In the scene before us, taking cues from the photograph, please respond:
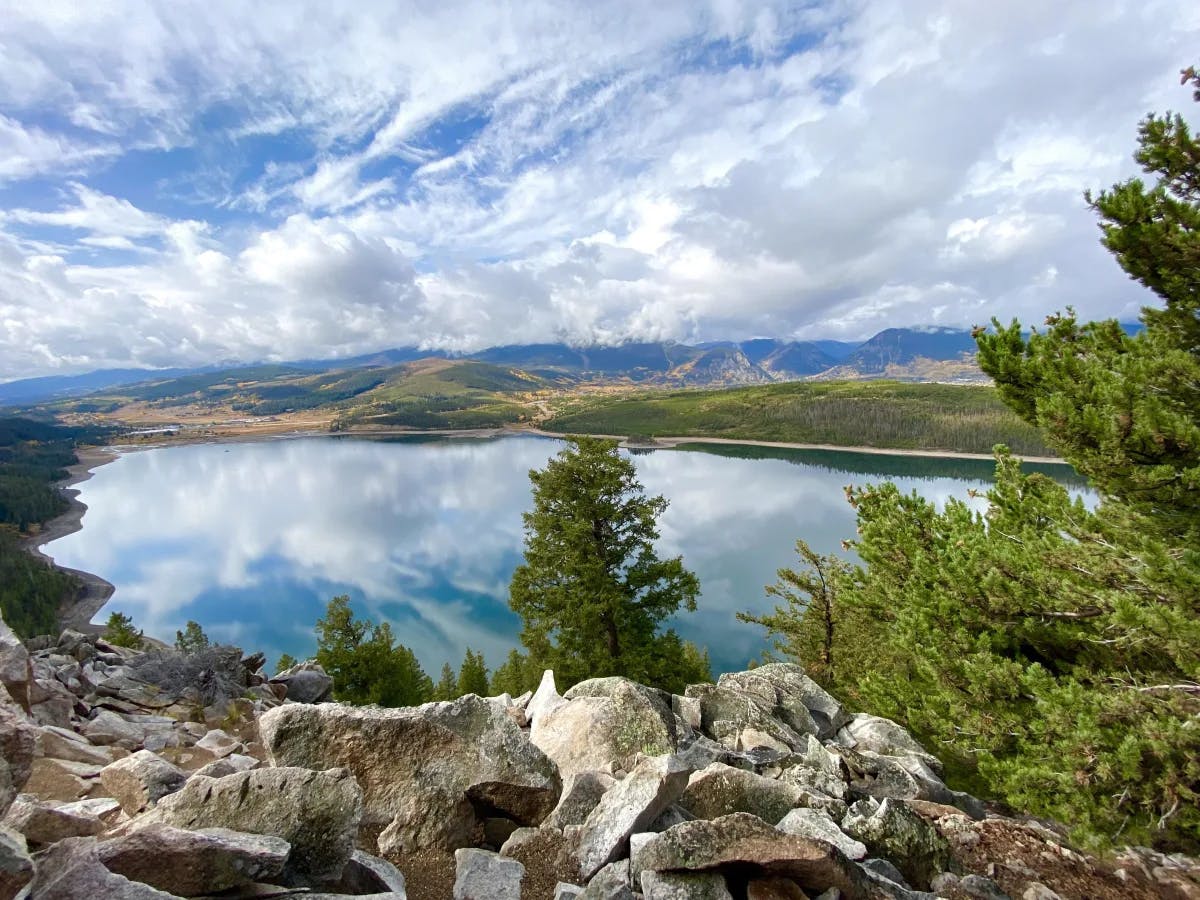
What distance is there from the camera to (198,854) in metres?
4.90

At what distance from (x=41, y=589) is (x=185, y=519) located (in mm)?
57583

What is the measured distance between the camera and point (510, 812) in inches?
329

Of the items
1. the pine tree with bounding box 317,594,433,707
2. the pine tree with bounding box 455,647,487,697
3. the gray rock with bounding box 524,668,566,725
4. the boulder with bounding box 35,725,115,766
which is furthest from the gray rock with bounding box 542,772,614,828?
the pine tree with bounding box 455,647,487,697

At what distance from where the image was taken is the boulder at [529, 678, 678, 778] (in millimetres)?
9984

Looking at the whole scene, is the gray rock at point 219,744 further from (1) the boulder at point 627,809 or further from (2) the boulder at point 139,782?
(1) the boulder at point 627,809

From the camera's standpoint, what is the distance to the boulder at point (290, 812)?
19.1 ft

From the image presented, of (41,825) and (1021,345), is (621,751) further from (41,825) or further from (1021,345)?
(1021,345)

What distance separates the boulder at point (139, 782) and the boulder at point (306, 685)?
14.2 m

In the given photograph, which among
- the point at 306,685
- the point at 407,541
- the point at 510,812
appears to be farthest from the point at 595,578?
the point at 407,541

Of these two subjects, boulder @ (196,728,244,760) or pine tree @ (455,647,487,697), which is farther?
pine tree @ (455,647,487,697)

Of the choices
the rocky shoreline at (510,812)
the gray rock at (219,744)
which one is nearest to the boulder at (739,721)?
the rocky shoreline at (510,812)

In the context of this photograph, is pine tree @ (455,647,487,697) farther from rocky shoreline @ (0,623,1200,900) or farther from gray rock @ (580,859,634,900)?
gray rock @ (580,859,634,900)

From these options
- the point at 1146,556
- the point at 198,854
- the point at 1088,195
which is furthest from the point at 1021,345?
the point at 198,854

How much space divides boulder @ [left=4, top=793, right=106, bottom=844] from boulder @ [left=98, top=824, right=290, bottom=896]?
155 centimetres
